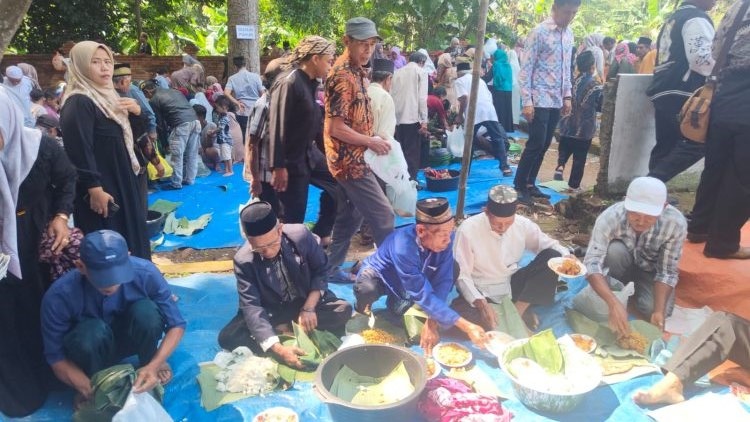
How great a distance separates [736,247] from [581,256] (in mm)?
1061

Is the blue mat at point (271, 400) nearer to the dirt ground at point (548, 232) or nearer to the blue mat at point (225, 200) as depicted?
the dirt ground at point (548, 232)

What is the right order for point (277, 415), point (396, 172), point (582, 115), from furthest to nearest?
point (582, 115) < point (396, 172) < point (277, 415)

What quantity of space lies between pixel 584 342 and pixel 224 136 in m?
5.54

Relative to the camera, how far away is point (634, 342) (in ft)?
9.03

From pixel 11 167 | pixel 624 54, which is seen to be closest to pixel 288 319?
pixel 11 167

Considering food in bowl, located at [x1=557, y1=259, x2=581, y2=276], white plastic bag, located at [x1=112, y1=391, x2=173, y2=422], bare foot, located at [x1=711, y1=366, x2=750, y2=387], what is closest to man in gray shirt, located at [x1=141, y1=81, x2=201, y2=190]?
white plastic bag, located at [x1=112, y1=391, x2=173, y2=422]

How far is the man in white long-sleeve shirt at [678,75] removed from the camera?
12.0 ft

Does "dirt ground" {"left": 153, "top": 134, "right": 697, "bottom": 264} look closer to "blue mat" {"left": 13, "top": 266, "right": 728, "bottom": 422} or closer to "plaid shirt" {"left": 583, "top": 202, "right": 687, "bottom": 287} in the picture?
"plaid shirt" {"left": 583, "top": 202, "right": 687, "bottom": 287}

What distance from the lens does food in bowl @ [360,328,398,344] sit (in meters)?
2.88

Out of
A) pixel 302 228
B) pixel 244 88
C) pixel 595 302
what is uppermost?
pixel 244 88

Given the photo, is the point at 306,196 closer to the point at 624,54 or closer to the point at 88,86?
the point at 88,86

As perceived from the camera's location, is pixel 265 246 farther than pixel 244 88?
No

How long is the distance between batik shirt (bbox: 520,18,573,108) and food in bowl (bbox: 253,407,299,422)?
3600mm

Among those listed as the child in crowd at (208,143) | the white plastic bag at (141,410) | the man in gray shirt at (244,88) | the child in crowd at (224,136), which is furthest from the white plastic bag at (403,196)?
the man in gray shirt at (244,88)
